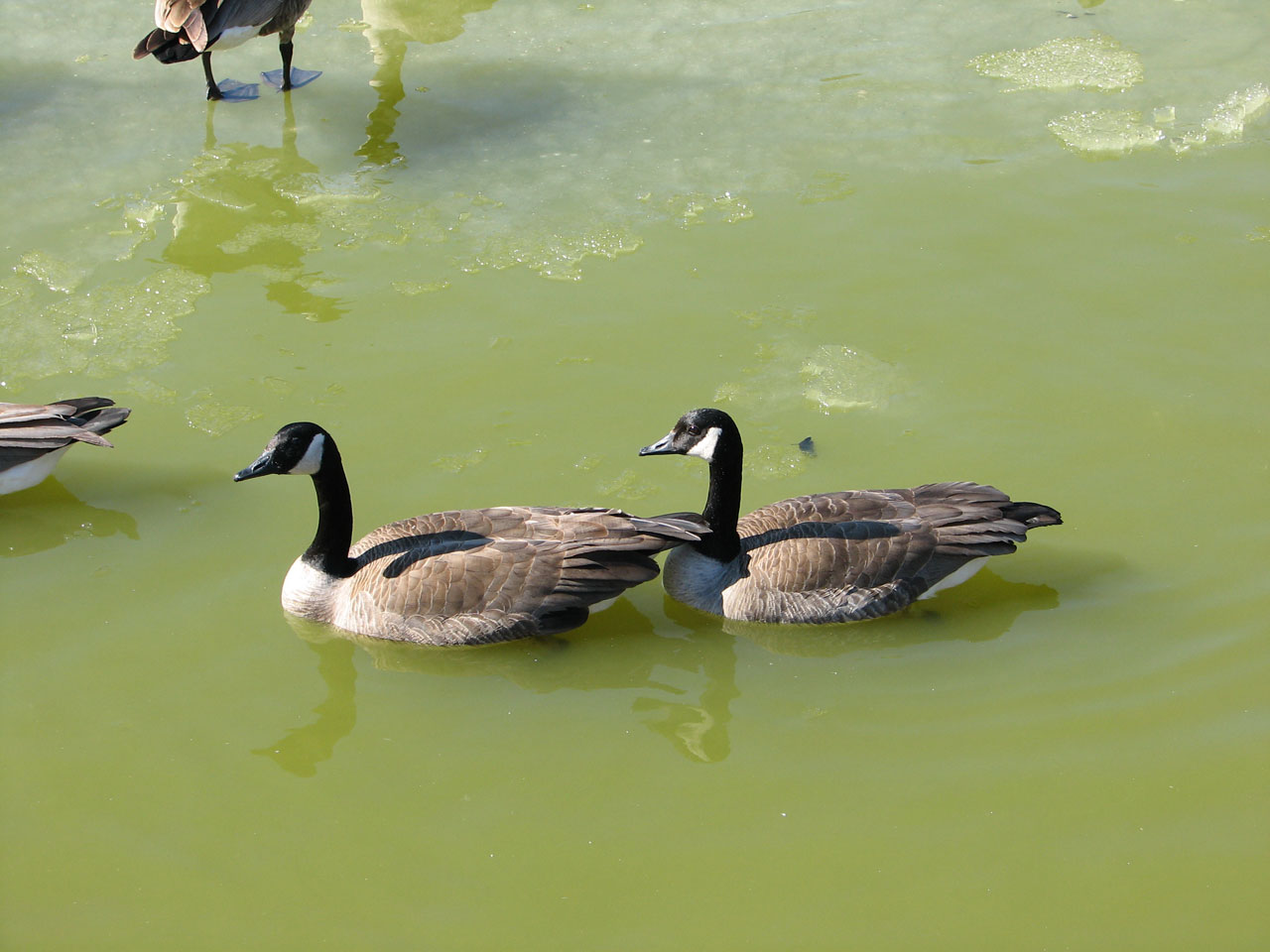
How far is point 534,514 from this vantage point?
626 centimetres

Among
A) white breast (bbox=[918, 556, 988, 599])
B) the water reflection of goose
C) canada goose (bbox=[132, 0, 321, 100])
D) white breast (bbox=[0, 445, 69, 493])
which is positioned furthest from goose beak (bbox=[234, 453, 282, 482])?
canada goose (bbox=[132, 0, 321, 100])

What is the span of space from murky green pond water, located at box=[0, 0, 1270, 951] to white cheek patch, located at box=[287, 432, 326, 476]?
73cm

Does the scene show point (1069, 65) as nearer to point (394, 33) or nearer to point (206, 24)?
point (394, 33)

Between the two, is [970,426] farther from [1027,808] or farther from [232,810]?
[232,810]

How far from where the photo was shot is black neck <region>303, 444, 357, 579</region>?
6.14 m

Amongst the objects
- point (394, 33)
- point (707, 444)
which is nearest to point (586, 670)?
point (707, 444)

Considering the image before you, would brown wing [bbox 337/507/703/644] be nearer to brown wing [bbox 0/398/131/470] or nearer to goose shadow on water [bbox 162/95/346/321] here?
brown wing [bbox 0/398/131/470]

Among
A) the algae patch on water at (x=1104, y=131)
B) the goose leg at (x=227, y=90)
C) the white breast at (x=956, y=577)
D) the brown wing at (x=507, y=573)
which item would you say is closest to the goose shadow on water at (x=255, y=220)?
the goose leg at (x=227, y=90)

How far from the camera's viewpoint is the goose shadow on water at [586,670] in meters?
5.63

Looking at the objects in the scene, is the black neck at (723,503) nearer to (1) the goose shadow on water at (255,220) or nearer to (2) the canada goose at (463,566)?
(2) the canada goose at (463,566)

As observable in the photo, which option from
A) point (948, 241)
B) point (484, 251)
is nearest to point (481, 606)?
point (484, 251)

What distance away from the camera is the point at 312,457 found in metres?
6.05

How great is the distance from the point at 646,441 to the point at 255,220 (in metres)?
3.86

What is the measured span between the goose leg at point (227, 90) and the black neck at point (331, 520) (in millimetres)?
5833
